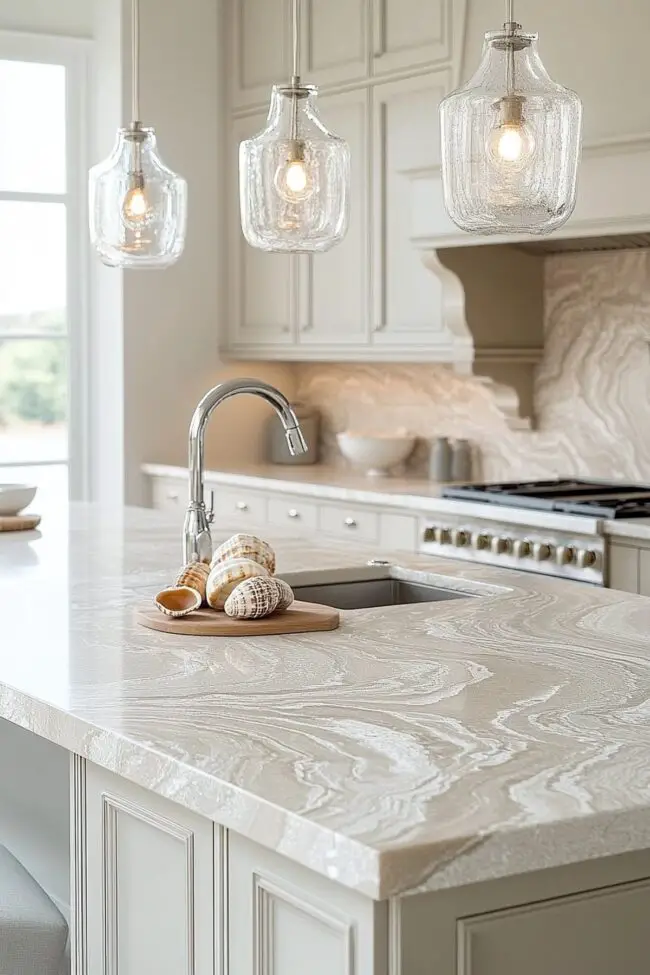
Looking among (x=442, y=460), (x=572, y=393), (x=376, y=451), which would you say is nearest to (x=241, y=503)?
(x=376, y=451)

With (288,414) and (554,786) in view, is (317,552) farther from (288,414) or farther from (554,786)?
(554,786)

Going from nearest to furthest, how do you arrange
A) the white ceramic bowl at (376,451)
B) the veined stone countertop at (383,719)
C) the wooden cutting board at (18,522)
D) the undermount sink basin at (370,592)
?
the veined stone countertop at (383,719) → the undermount sink basin at (370,592) → the wooden cutting board at (18,522) → the white ceramic bowl at (376,451)

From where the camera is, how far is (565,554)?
3910 millimetres

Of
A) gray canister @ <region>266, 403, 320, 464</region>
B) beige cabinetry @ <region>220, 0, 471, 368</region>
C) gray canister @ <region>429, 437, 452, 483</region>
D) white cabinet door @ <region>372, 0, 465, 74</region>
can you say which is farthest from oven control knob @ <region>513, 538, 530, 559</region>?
gray canister @ <region>266, 403, 320, 464</region>

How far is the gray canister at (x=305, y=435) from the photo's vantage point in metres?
5.91

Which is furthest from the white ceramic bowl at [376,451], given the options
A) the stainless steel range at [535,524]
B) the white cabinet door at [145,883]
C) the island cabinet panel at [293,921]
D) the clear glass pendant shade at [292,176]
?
the island cabinet panel at [293,921]

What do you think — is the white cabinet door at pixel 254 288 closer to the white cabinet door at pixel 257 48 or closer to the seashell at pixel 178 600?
the white cabinet door at pixel 257 48

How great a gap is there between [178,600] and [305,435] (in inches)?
139

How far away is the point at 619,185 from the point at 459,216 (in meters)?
1.96

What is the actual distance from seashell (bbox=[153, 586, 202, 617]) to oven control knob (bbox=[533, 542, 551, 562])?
1.80m

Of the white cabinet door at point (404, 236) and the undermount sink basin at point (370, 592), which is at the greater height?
the white cabinet door at point (404, 236)

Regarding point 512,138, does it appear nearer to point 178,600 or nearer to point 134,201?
point 178,600

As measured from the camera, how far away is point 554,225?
2088 millimetres

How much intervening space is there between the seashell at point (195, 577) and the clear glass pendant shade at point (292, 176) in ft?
1.89
